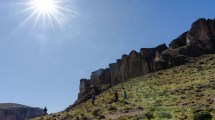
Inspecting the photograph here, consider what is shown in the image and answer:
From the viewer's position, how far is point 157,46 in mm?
86500

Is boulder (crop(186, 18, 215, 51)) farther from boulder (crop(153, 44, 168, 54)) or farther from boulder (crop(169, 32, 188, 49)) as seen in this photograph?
boulder (crop(153, 44, 168, 54))

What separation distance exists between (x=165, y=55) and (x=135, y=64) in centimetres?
1680

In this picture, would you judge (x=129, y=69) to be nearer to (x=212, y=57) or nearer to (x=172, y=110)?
(x=212, y=57)

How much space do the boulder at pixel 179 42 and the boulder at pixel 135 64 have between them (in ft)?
33.0

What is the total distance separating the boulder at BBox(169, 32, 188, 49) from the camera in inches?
3282

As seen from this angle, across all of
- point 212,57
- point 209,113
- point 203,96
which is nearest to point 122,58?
point 212,57

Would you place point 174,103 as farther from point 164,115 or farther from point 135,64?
point 135,64

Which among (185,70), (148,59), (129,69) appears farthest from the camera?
(129,69)

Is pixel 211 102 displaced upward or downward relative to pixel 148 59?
downward

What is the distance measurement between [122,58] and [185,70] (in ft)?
131

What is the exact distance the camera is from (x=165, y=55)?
7425cm

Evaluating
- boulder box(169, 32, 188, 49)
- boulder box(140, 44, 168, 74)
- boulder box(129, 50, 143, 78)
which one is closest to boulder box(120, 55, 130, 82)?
boulder box(129, 50, 143, 78)

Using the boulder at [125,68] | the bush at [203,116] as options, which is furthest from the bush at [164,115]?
the boulder at [125,68]

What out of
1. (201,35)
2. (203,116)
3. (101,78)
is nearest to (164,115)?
(203,116)
